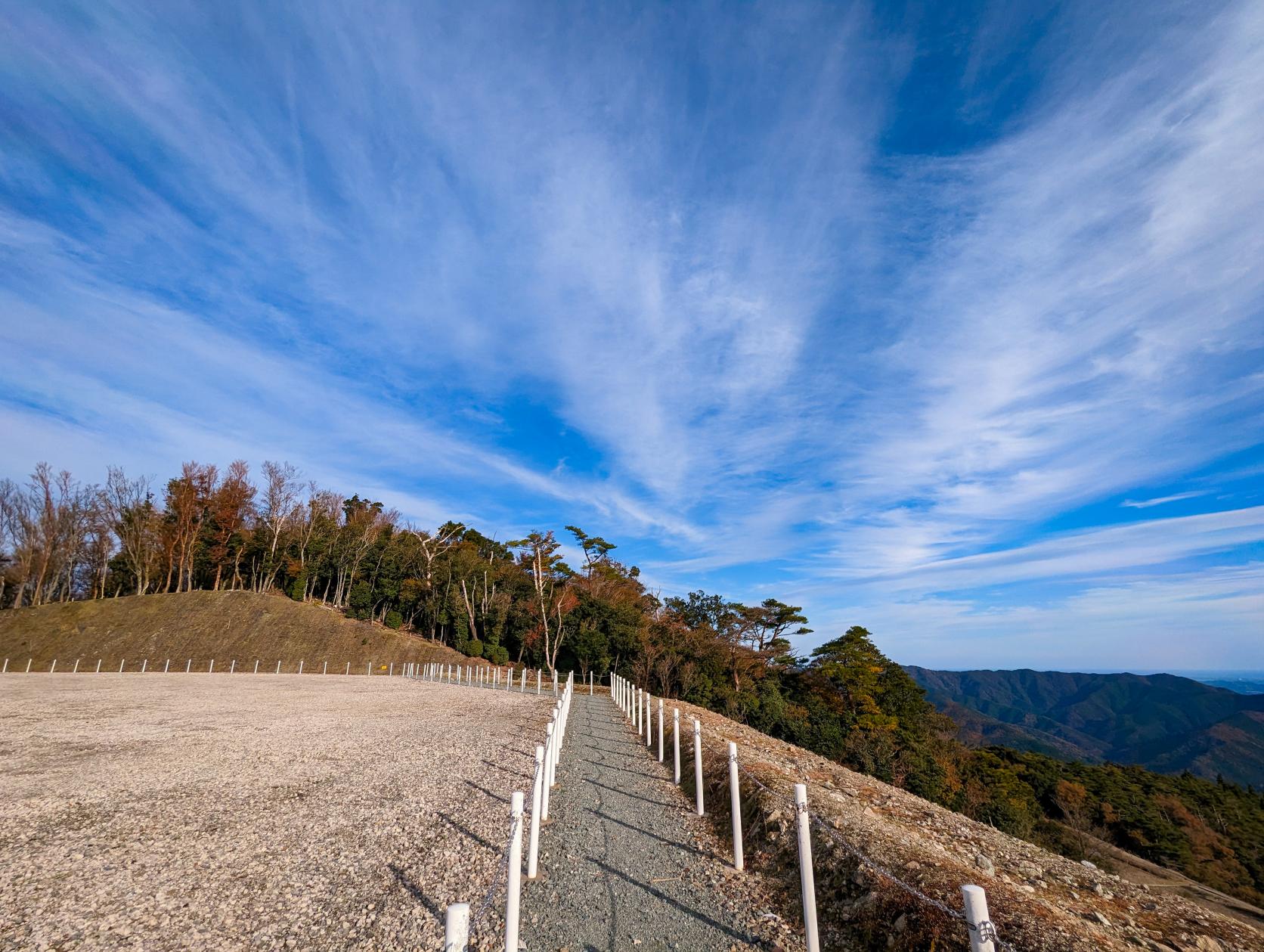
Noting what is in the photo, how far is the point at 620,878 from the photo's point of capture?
560 centimetres

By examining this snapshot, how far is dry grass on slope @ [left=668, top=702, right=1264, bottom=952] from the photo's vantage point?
4.22m

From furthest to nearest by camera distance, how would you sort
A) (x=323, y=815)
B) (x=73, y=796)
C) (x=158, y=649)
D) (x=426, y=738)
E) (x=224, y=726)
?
(x=158, y=649) < (x=224, y=726) < (x=426, y=738) < (x=73, y=796) < (x=323, y=815)

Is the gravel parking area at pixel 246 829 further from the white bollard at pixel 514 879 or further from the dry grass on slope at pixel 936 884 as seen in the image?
the dry grass on slope at pixel 936 884

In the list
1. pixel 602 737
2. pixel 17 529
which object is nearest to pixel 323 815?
pixel 602 737

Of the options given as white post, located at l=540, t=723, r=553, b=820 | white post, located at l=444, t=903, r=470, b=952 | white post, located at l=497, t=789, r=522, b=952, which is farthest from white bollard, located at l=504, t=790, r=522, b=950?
white post, located at l=540, t=723, r=553, b=820

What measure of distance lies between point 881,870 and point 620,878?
2962 millimetres

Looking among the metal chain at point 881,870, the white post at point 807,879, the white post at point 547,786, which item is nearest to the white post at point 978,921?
the metal chain at point 881,870

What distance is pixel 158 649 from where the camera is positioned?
125ft

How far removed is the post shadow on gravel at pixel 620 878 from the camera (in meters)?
4.53

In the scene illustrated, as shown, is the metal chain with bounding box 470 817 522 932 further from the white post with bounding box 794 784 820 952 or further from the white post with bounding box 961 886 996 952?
the white post with bounding box 961 886 996 952

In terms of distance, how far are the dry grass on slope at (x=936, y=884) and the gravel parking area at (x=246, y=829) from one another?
314cm

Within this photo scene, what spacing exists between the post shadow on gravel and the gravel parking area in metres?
0.62

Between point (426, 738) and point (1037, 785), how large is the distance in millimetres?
51049

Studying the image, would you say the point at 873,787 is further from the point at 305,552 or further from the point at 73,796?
the point at 305,552
